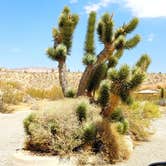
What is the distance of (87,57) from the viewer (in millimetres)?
12906

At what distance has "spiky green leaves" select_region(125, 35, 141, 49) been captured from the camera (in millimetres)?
→ 13031

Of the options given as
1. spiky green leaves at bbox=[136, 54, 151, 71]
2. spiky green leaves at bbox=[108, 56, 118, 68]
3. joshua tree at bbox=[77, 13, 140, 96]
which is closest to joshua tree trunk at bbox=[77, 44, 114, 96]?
joshua tree at bbox=[77, 13, 140, 96]

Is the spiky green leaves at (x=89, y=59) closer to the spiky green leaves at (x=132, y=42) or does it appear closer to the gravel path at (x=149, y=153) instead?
the spiky green leaves at (x=132, y=42)

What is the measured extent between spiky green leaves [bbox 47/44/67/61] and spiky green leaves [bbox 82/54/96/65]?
1.88 feet

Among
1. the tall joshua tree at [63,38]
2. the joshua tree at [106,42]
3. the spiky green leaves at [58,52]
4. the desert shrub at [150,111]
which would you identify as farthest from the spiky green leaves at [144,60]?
the desert shrub at [150,111]

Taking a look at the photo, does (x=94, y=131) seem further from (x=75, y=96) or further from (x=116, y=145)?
(x=75, y=96)

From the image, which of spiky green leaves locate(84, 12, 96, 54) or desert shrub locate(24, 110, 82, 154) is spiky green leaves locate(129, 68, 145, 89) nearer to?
desert shrub locate(24, 110, 82, 154)

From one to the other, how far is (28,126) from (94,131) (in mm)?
1695

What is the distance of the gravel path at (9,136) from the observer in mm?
11327

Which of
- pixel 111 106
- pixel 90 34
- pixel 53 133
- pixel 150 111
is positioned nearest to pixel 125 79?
pixel 111 106

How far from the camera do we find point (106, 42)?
12836 millimetres

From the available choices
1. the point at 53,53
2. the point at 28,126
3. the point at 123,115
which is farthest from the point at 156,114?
the point at 28,126

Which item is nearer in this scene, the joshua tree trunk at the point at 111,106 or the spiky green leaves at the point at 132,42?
the joshua tree trunk at the point at 111,106

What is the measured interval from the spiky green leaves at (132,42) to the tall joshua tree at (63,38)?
1.64 m
